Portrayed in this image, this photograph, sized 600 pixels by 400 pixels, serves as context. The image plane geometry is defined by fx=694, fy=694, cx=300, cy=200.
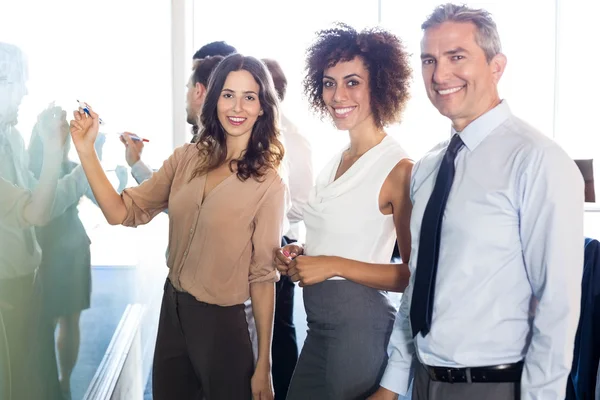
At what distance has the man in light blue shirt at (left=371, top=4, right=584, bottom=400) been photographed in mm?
1210

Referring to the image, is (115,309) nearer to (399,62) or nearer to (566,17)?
(399,62)

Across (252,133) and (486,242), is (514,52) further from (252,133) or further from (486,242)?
(486,242)

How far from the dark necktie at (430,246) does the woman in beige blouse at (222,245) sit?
0.58 m

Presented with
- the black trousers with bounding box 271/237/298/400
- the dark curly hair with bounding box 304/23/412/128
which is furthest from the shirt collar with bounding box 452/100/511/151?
the black trousers with bounding box 271/237/298/400

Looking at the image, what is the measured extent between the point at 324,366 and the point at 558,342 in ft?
2.33

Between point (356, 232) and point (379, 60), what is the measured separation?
47cm

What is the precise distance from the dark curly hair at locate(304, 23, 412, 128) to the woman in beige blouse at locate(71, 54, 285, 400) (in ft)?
0.81

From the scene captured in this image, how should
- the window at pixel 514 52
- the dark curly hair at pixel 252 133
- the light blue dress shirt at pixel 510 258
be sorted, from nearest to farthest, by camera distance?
the light blue dress shirt at pixel 510 258 < the dark curly hair at pixel 252 133 < the window at pixel 514 52

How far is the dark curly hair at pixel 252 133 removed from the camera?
197cm

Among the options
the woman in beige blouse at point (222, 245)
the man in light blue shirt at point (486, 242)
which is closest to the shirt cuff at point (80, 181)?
the woman in beige blouse at point (222, 245)

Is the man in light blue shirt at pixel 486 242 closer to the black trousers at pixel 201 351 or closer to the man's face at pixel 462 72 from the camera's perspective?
the man's face at pixel 462 72

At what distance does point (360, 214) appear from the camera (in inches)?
68.6

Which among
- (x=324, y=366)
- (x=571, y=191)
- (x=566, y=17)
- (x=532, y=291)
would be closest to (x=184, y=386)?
(x=324, y=366)

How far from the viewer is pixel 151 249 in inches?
170
